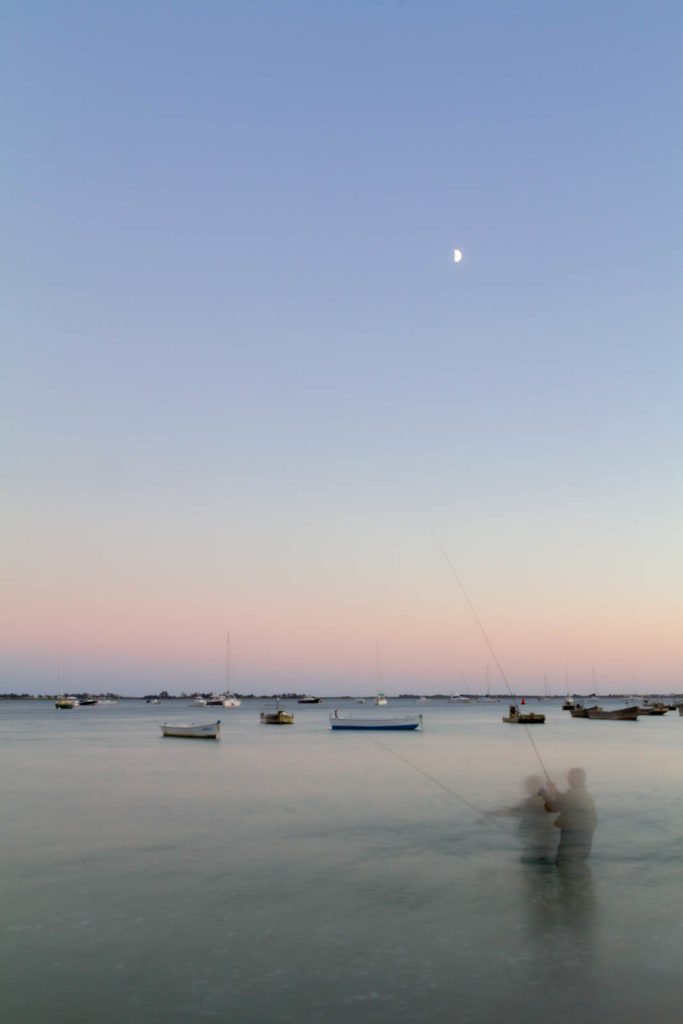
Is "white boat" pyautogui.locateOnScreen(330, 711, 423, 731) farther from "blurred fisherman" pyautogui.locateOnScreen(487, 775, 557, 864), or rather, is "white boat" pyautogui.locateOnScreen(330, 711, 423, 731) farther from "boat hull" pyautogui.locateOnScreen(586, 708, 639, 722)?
"blurred fisherman" pyautogui.locateOnScreen(487, 775, 557, 864)

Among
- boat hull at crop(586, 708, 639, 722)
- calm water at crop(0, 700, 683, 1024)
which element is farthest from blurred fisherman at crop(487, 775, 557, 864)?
boat hull at crop(586, 708, 639, 722)

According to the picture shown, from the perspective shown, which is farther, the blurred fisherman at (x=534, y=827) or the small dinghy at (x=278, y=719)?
the small dinghy at (x=278, y=719)

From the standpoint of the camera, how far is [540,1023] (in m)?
10.6

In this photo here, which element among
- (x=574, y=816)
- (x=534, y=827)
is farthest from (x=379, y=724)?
(x=574, y=816)

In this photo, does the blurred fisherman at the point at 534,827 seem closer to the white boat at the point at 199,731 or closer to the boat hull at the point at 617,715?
the white boat at the point at 199,731

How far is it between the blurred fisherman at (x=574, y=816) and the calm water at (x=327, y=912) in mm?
596

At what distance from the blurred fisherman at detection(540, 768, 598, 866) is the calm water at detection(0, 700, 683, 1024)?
1.95 ft

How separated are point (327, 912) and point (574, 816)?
28.5 feet

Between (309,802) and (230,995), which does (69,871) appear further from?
(309,802)

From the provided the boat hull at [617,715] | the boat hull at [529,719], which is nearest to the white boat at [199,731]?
the boat hull at [529,719]

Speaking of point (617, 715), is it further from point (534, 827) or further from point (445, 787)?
point (534, 827)

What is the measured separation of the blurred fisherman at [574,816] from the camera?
20.3 meters

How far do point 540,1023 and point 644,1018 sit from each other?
1430 millimetres

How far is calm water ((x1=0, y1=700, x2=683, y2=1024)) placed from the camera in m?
11.7
